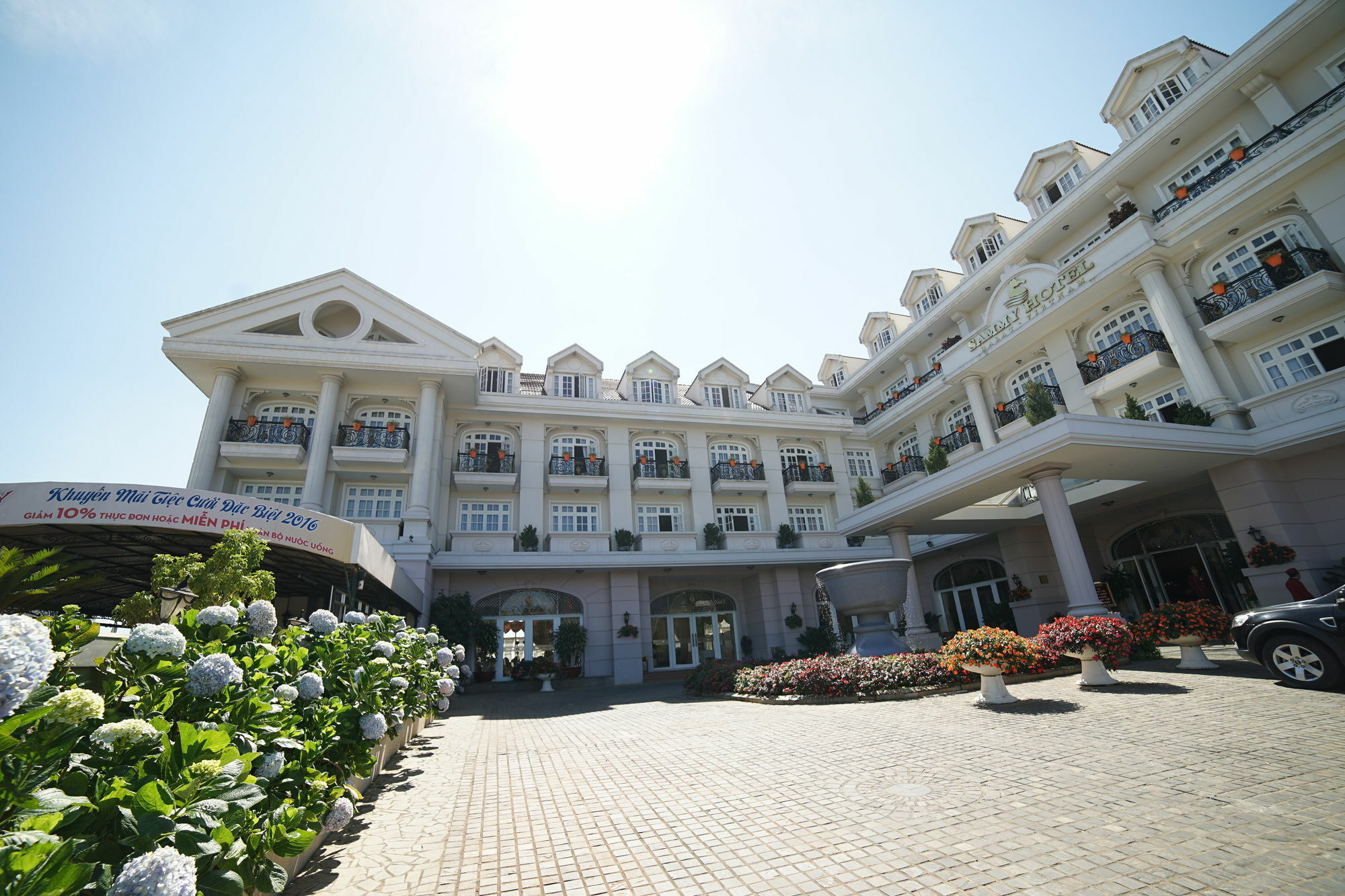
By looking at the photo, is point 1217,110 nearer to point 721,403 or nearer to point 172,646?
point 721,403

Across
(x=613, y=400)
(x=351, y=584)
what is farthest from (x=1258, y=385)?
(x=351, y=584)

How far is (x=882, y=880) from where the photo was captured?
3.49m

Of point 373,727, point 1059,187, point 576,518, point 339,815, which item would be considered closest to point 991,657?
point 373,727

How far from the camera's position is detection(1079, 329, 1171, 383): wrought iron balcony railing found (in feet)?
55.3

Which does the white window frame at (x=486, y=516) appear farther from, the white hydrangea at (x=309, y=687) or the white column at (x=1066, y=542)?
the white hydrangea at (x=309, y=687)

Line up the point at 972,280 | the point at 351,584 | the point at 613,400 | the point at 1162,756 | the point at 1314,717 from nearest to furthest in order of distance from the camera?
the point at 1162,756, the point at 1314,717, the point at 351,584, the point at 972,280, the point at 613,400

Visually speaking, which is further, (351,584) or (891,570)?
(891,570)

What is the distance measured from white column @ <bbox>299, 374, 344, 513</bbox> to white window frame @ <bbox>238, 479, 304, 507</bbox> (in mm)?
708

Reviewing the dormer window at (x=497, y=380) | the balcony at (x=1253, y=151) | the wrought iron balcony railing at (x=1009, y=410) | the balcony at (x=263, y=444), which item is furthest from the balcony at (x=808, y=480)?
the balcony at (x=263, y=444)

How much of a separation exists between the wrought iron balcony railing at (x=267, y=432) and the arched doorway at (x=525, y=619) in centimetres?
831

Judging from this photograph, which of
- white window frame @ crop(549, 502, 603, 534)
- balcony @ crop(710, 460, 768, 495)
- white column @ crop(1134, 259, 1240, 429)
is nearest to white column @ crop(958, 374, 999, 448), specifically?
white column @ crop(1134, 259, 1240, 429)

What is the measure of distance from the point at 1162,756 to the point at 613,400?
21465mm

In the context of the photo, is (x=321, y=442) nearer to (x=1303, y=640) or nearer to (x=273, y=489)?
(x=273, y=489)

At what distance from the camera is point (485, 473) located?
21.7 m
